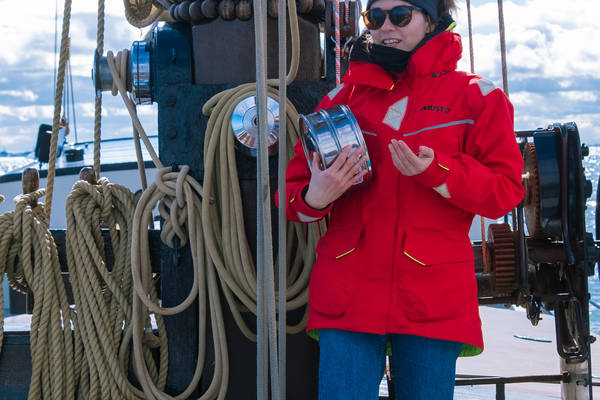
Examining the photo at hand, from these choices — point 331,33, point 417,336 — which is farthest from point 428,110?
point 331,33

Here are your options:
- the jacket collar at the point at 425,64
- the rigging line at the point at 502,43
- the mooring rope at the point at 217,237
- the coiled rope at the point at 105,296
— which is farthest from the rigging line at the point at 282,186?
the rigging line at the point at 502,43

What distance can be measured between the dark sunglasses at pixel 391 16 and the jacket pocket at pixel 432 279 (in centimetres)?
53

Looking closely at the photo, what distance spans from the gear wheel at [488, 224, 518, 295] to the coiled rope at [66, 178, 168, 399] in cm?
127

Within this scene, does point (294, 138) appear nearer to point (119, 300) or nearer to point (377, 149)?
point (377, 149)

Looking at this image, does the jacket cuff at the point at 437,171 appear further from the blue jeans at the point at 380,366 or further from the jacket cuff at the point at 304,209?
the blue jeans at the point at 380,366

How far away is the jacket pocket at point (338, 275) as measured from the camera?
1724mm

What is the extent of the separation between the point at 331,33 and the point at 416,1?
589 millimetres

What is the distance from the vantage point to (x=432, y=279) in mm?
1674

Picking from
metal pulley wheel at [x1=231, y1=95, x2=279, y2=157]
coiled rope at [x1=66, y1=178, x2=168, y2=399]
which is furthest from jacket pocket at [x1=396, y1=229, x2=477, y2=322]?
coiled rope at [x1=66, y1=178, x2=168, y2=399]

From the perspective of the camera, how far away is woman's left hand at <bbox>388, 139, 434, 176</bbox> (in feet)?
5.14

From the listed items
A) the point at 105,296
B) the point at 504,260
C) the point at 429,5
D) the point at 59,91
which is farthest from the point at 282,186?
the point at 504,260

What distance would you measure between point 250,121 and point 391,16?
60cm

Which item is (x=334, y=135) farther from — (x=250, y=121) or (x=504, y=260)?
(x=504, y=260)

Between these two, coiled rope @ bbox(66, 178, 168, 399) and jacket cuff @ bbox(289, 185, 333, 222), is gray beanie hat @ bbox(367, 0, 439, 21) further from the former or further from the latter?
coiled rope @ bbox(66, 178, 168, 399)
